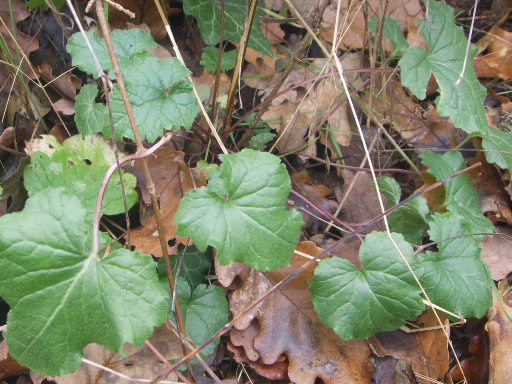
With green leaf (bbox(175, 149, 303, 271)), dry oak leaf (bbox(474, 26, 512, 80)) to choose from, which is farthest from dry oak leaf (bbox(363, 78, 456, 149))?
green leaf (bbox(175, 149, 303, 271))

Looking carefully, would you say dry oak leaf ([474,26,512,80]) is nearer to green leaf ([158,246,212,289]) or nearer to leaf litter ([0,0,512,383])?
leaf litter ([0,0,512,383])

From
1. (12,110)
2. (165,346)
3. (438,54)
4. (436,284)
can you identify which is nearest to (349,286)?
(436,284)

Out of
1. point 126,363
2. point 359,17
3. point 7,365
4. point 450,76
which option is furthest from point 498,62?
point 7,365

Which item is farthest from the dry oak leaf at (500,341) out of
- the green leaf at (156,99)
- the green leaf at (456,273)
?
the green leaf at (156,99)

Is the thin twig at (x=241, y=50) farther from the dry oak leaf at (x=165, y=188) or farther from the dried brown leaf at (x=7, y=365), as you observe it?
the dried brown leaf at (x=7, y=365)

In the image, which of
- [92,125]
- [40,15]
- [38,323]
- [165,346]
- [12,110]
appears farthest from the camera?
[40,15]

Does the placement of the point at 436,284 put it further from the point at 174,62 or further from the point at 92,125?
the point at 92,125
